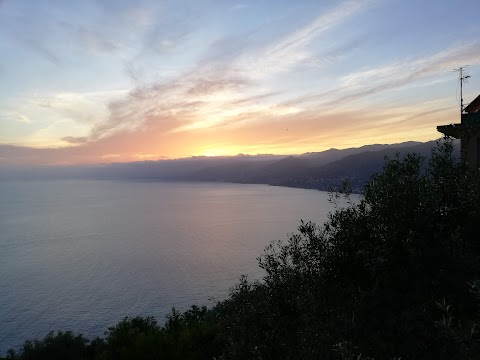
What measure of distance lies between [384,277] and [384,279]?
0.07 m

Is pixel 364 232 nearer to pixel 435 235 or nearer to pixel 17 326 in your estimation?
pixel 435 235

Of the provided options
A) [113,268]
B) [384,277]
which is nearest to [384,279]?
[384,277]

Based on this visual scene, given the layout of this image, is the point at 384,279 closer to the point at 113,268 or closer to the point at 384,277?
the point at 384,277

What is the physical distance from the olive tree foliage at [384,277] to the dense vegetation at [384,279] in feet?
0.10

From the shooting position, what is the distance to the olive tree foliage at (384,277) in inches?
357

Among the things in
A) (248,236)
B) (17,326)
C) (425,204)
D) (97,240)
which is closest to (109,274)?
(17,326)

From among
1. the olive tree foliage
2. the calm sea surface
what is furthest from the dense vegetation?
the calm sea surface

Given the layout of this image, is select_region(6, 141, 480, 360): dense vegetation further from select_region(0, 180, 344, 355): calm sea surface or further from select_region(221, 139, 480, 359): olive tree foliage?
select_region(0, 180, 344, 355): calm sea surface

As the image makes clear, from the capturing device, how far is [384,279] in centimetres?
1084

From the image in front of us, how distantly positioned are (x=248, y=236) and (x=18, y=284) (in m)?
74.9

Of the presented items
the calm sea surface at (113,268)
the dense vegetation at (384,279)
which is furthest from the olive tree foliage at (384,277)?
the calm sea surface at (113,268)

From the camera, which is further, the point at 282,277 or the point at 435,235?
the point at 282,277

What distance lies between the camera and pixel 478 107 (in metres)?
25.1

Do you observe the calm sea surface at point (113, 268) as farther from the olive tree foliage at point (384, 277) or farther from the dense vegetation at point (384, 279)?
the olive tree foliage at point (384, 277)
